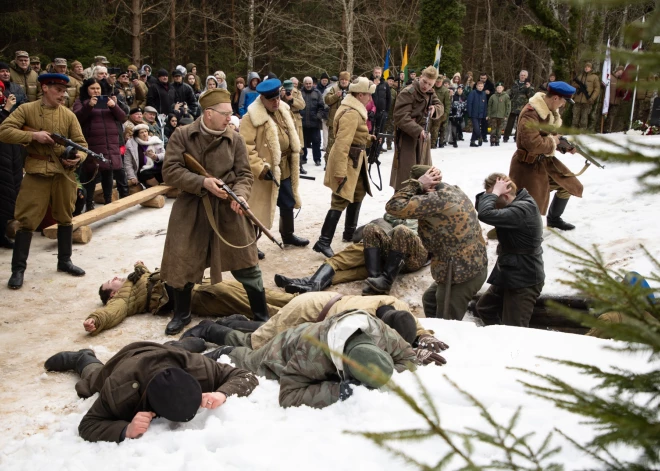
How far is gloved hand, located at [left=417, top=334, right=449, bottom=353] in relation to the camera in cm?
405

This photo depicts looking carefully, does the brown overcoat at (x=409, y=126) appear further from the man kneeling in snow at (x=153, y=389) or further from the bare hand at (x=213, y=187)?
the man kneeling in snow at (x=153, y=389)

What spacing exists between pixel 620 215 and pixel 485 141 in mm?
10027

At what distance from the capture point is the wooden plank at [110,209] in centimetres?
767

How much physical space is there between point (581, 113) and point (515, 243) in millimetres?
10790

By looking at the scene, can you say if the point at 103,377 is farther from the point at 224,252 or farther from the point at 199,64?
the point at 199,64

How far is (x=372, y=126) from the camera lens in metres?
13.8

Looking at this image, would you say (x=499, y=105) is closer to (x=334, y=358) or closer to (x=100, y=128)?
(x=100, y=128)

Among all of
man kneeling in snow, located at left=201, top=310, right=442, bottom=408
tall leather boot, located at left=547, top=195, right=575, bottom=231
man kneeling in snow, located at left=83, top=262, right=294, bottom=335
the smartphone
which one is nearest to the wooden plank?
the smartphone

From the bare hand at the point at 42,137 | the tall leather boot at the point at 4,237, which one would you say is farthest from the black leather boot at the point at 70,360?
the tall leather boot at the point at 4,237

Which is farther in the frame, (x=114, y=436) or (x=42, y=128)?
(x=42, y=128)

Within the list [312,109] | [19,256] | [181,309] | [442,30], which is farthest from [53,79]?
[442,30]

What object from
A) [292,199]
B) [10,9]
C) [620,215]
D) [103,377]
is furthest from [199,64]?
[103,377]

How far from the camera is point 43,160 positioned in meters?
6.21

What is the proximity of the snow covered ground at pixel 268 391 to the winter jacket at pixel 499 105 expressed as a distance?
869cm
